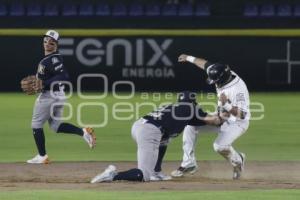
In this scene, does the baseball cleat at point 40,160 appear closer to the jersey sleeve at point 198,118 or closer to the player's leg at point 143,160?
the player's leg at point 143,160

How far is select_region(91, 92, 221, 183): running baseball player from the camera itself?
33.5ft

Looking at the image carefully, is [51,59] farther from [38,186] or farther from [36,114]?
[38,186]

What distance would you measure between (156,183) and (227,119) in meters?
1.32
